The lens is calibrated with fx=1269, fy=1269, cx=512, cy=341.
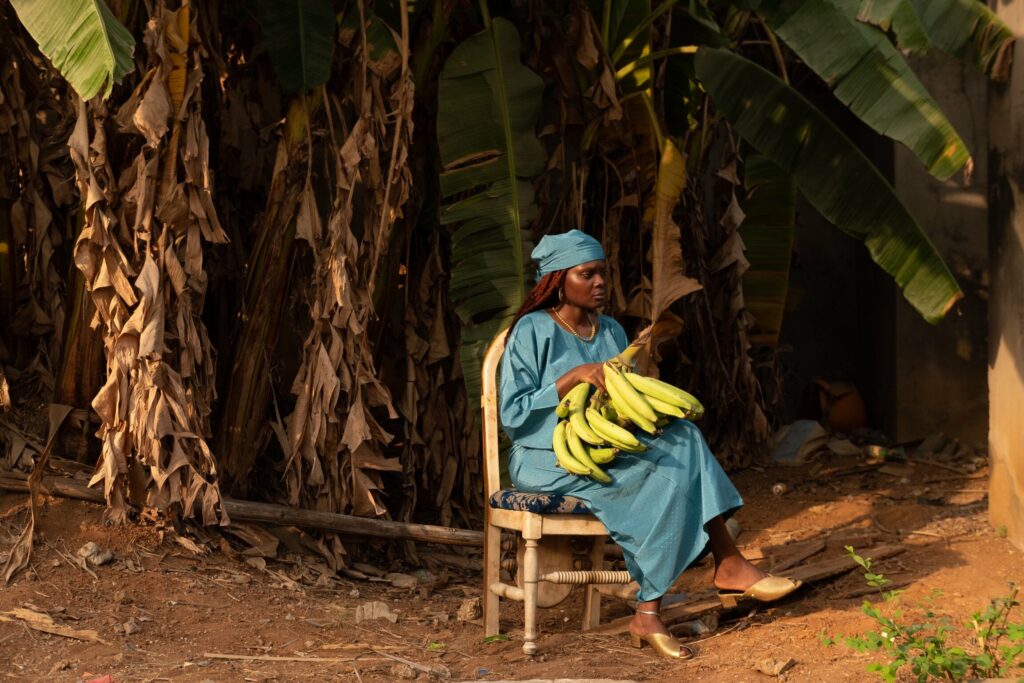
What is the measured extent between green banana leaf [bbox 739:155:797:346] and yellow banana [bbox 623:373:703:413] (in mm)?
2982

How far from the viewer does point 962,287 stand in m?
7.71

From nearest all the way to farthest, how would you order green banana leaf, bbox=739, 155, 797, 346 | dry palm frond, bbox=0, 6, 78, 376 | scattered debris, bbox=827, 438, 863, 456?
dry palm frond, bbox=0, 6, 78, 376 → green banana leaf, bbox=739, 155, 797, 346 → scattered debris, bbox=827, 438, 863, 456

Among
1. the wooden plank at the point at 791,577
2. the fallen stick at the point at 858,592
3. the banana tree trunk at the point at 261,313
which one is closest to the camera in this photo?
the wooden plank at the point at 791,577

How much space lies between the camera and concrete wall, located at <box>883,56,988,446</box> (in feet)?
25.3

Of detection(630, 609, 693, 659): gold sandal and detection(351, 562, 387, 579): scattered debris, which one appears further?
detection(351, 562, 387, 579): scattered debris

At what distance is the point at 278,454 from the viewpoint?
21.4ft

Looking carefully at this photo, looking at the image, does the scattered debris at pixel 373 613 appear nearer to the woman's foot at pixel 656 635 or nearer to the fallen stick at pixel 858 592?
the woman's foot at pixel 656 635

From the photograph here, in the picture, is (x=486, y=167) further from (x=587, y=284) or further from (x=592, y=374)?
(x=592, y=374)

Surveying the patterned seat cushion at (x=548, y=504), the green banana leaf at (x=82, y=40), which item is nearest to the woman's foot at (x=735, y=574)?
the patterned seat cushion at (x=548, y=504)

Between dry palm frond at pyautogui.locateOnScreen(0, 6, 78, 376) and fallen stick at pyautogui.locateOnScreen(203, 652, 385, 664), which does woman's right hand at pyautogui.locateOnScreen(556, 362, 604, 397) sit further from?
dry palm frond at pyautogui.locateOnScreen(0, 6, 78, 376)

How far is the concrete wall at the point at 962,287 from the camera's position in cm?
770

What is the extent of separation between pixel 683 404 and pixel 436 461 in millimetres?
2516

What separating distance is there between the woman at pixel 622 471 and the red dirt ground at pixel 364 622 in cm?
26

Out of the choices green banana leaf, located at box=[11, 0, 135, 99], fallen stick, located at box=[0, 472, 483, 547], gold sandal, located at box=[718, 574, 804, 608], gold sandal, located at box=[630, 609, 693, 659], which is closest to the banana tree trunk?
fallen stick, located at box=[0, 472, 483, 547]
